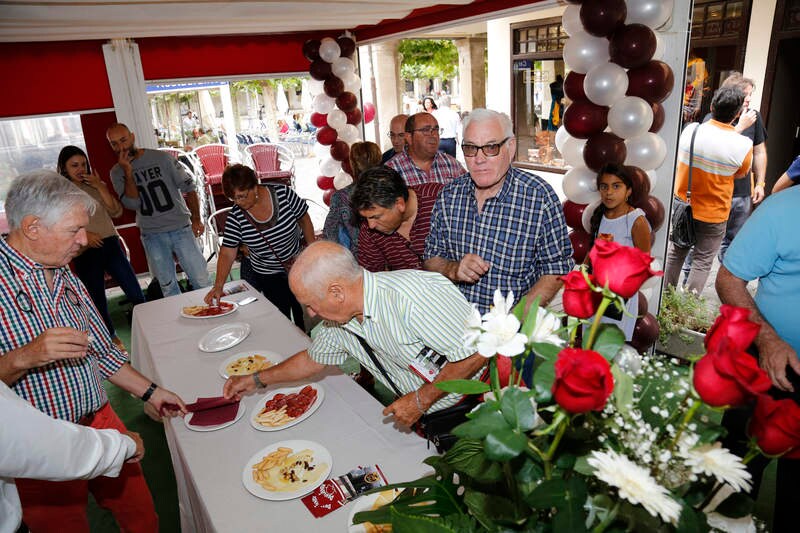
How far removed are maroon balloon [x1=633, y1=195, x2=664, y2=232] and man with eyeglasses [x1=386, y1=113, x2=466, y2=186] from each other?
112cm

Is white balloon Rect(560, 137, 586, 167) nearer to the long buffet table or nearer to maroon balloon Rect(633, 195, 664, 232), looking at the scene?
maroon balloon Rect(633, 195, 664, 232)

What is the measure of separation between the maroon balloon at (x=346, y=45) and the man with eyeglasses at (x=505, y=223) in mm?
4226

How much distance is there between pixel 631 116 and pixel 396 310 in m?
2.15

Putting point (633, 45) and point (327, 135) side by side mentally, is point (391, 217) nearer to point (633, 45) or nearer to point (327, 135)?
point (633, 45)

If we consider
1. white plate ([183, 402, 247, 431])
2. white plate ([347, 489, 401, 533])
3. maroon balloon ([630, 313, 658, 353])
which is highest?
white plate ([347, 489, 401, 533])

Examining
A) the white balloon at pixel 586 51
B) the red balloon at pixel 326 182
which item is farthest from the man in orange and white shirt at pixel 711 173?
the red balloon at pixel 326 182

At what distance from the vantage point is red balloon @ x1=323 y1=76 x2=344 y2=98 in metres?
5.76

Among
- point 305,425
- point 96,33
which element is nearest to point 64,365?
point 305,425

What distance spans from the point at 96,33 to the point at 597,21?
4.40 m

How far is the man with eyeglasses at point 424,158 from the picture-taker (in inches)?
129

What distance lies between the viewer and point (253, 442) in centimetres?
164

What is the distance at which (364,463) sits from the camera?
1.48 m

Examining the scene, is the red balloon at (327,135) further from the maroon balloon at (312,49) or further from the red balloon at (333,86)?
the maroon balloon at (312,49)

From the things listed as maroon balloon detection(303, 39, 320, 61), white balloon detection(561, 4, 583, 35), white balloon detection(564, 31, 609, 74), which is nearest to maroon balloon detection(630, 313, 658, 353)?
white balloon detection(564, 31, 609, 74)
